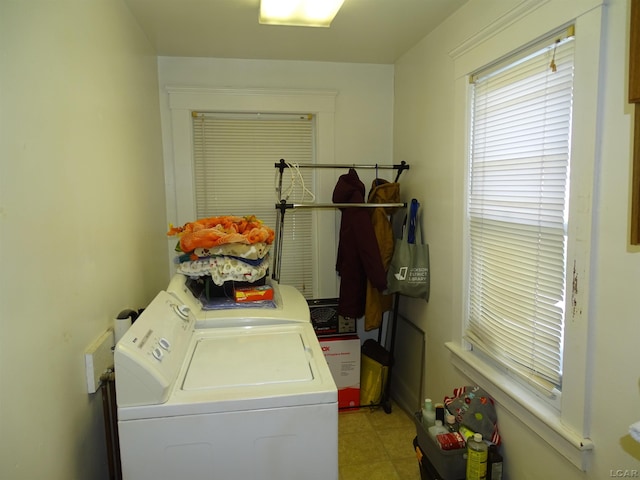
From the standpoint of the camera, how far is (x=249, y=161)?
2.91 metres

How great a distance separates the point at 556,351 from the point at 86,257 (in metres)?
1.67

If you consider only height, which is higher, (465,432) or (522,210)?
(522,210)

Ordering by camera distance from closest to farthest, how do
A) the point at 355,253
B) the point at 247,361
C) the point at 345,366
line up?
the point at 247,361 → the point at 355,253 → the point at 345,366

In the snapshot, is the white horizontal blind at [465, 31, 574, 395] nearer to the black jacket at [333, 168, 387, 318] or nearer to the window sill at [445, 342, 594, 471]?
the window sill at [445, 342, 594, 471]

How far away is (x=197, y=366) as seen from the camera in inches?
52.5

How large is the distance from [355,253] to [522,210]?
115 centimetres

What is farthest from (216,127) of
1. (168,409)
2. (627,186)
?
(627,186)

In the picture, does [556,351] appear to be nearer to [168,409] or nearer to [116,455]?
[168,409]

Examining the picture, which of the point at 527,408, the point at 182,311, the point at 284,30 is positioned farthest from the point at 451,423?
the point at 284,30

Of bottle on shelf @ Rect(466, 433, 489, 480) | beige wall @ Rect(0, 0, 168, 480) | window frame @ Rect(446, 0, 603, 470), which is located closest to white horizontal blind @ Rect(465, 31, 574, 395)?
window frame @ Rect(446, 0, 603, 470)

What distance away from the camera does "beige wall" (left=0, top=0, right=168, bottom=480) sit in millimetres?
945

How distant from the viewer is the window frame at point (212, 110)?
9.02 feet

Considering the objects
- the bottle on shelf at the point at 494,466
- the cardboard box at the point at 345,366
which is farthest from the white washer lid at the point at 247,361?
the cardboard box at the point at 345,366

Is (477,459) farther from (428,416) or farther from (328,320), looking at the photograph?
(328,320)
